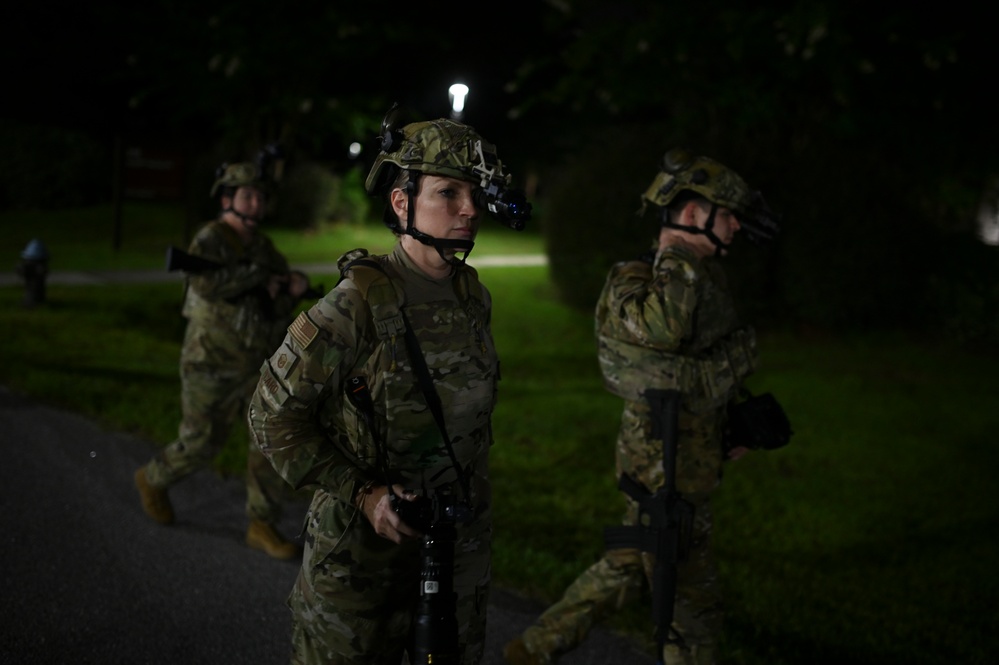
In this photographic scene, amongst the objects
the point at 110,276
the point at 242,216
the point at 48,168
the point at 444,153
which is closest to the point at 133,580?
the point at 242,216

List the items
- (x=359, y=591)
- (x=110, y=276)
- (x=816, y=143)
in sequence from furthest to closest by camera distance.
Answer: (x=110, y=276) → (x=816, y=143) → (x=359, y=591)

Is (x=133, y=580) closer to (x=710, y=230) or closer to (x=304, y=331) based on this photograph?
(x=304, y=331)

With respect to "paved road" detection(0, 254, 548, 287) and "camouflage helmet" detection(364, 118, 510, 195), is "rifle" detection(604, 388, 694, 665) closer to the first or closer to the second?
"camouflage helmet" detection(364, 118, 510, 195)

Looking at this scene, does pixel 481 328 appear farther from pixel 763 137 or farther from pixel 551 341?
pixel 763 137

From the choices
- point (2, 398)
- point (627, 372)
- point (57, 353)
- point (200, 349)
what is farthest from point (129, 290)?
point (627, 372)

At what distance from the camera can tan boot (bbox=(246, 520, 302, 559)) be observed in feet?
18.2

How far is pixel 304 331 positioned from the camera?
2691mm

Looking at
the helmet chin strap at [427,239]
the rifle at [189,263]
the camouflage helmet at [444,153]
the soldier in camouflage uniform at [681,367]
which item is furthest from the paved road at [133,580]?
the camouflage helmet at [444,153]

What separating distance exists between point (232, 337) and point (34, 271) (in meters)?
8.11

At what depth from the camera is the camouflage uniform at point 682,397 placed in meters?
4.01

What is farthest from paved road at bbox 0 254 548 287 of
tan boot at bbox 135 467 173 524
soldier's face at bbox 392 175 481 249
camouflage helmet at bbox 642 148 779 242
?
soldier's face at bbox 392 175 481 249

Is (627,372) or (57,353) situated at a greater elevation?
(627,372)

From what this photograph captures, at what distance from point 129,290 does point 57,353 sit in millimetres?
4125

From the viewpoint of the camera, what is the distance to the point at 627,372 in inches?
166
